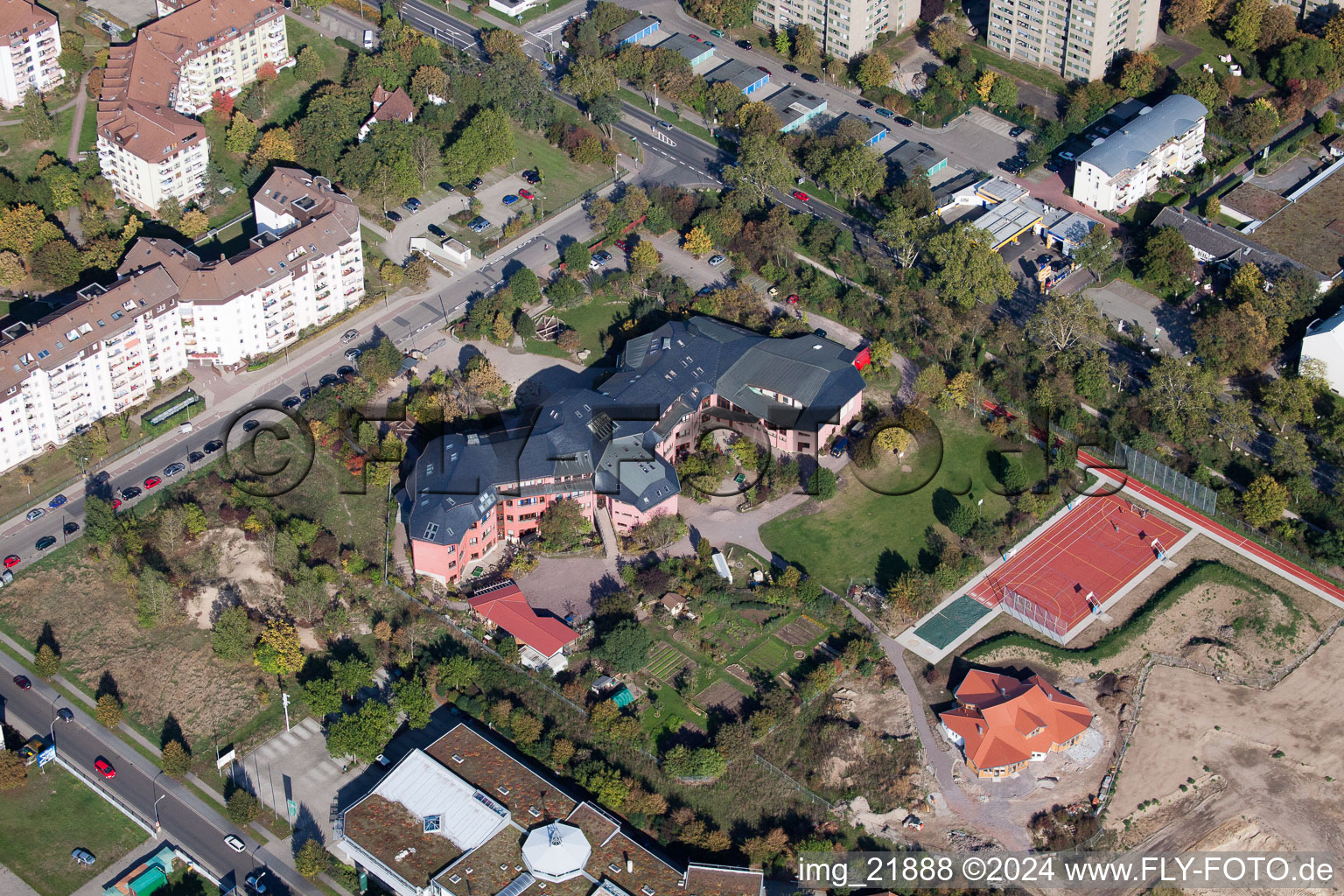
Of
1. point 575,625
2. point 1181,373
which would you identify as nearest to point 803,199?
point 1181,373

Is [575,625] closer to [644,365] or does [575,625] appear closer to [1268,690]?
[644,365]

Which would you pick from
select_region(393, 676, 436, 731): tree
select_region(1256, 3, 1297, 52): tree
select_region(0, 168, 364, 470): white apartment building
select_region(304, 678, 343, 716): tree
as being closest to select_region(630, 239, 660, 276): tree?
select_region(0, 168, 364, 470): white apartment building

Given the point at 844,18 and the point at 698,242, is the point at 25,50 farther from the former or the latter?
the point at 844,18

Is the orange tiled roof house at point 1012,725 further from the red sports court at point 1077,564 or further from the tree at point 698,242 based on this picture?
the tree at point 698,242

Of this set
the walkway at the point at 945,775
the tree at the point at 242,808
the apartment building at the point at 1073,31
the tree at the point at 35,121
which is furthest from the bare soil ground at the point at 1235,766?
the tree at the point at 35,121

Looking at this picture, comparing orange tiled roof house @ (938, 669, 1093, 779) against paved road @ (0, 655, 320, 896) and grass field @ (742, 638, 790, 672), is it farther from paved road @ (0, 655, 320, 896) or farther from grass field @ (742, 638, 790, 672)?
paved road @ (0, 655, 320, 896)
